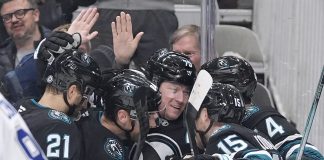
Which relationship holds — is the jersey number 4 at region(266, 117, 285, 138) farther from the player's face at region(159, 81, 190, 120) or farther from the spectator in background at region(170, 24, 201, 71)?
the spectator in background at region(170, 24, 201, 71)

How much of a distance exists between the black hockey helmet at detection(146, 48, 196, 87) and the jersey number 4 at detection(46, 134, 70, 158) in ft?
2.47

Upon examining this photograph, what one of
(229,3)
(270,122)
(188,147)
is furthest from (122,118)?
(229,3)

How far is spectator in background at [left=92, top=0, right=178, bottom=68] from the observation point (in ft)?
19.1

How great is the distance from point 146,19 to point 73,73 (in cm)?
182

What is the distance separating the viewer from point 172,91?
177 inches

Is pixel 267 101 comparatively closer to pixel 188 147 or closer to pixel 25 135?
pixel 188 147

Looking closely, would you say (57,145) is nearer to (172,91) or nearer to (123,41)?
(172,91)

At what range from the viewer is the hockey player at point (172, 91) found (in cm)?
438

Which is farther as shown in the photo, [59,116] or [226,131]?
[59,116]

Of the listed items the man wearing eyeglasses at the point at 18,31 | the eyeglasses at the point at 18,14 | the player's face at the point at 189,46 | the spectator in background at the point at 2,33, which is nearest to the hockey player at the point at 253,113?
the player's face at the point at 189,46

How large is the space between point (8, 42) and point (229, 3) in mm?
2506

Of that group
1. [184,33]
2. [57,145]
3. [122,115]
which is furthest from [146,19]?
[57,145]

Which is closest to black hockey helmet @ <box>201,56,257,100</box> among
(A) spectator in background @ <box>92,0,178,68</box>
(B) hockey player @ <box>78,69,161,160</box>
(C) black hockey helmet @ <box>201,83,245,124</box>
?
(B) hockey player @ <box>78,69,161,160</box>

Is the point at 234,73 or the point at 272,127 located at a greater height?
the point at 234,73
